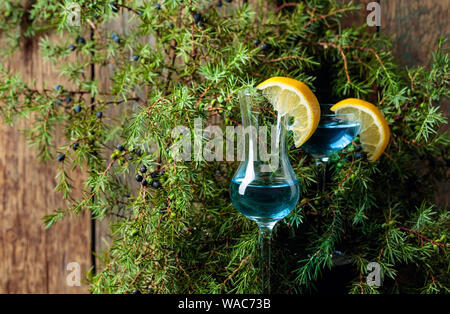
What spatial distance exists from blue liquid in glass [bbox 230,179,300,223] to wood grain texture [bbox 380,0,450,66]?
0.55 meters

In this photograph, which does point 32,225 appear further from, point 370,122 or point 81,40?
point 370,122

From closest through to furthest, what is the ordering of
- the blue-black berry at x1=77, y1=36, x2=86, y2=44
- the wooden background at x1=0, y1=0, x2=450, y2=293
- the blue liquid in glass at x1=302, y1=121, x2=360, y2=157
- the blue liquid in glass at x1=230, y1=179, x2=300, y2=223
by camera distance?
1. the blue liquid in glass at x1=230, y1=179, x2=300, y2=223
2. the blue liquid in glass at x1=302, y1=121, x2=360, y2=157
3. the blue-black berry at x1=77, y1=36, x2=86, y2=44
4. the wooden background at x1=0, y1=0, x2=450, y2=293

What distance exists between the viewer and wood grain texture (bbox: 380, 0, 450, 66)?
971 millimetres

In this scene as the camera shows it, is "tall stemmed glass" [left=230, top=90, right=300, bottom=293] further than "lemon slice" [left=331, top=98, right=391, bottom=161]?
No

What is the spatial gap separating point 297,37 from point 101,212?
52cm

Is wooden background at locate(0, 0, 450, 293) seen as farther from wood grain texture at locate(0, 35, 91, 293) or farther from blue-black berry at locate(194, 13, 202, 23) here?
blue-black berry at locate(194, 13, 202, 23)

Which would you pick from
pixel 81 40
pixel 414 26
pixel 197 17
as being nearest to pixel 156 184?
pixel 197 17

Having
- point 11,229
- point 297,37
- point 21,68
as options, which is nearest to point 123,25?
point 21,68

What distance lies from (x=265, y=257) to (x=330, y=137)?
0.22 m

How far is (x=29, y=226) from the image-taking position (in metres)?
1.04

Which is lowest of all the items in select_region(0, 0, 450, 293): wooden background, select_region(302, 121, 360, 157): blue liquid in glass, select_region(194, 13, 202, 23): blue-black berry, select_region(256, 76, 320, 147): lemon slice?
select_region(0, 0, 450, 293): wooden background

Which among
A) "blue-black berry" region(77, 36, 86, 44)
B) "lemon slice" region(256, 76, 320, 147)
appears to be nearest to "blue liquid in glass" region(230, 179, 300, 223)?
"lemon slice" region(256, 76, 320, 147)

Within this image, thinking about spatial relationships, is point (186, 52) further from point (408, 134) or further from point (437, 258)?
point (437, 258)
